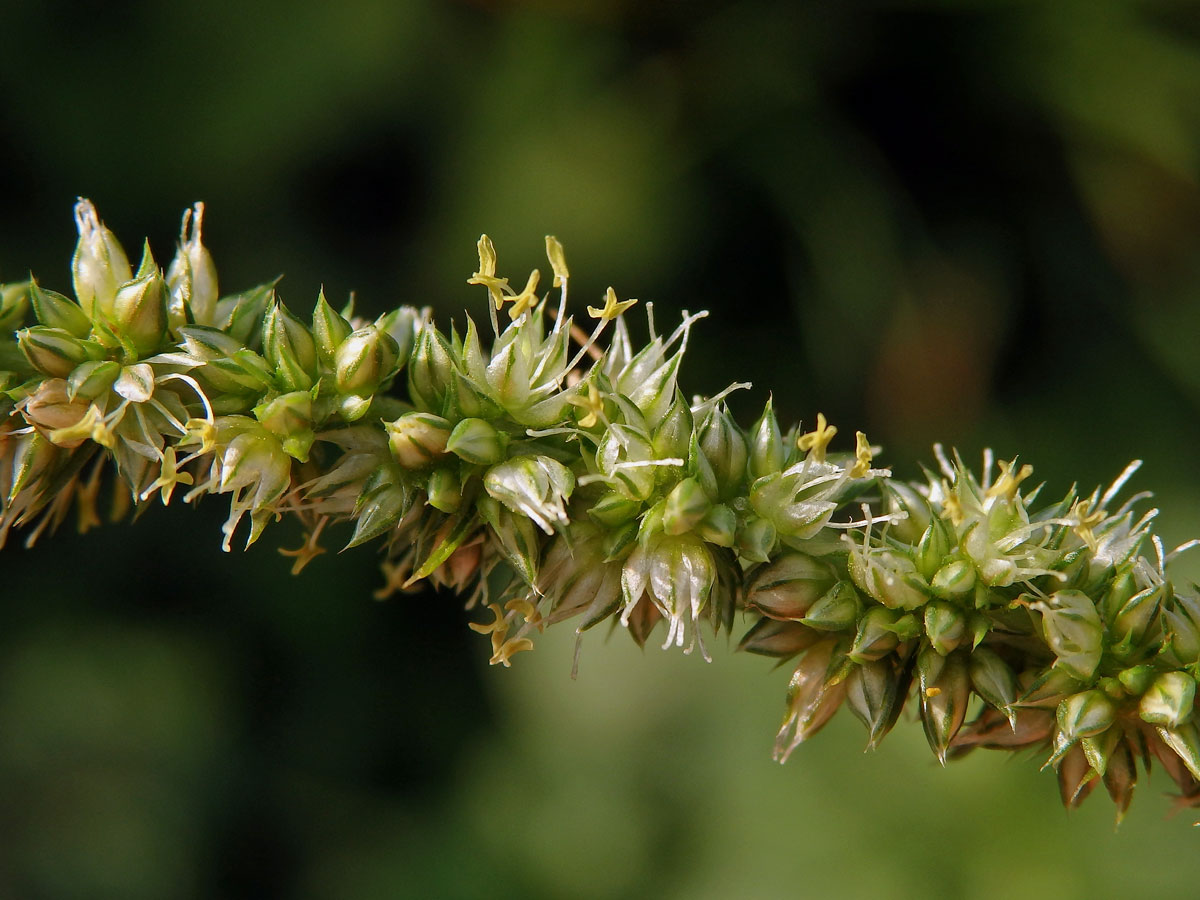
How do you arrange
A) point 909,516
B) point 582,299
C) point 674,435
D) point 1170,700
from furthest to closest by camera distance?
point 582,299 → point 909,516 → point 674,435 → point 1170,700

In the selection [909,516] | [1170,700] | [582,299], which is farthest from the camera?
[582,299]

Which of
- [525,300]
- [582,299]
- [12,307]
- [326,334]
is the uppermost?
[582,299]

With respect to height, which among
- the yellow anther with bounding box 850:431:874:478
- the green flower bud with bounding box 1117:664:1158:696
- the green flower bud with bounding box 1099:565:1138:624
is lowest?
the green flower bud with bounding box 1117:664:1158:696

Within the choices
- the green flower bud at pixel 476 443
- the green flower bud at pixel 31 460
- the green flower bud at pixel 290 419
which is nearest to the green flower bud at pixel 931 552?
the green flower bud at pixel 476 443

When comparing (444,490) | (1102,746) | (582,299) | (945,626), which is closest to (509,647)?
(444,490)

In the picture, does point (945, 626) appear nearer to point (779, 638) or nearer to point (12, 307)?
point (779, 638)

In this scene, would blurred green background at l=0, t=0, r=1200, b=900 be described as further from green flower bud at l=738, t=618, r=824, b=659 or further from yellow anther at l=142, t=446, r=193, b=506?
yellow anther at l=142, t=446, r=193, b=506

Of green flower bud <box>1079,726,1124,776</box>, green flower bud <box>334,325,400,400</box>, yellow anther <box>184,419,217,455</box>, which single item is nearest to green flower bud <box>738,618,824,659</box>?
green flower bud <box>1079,726,1124,776</box>
